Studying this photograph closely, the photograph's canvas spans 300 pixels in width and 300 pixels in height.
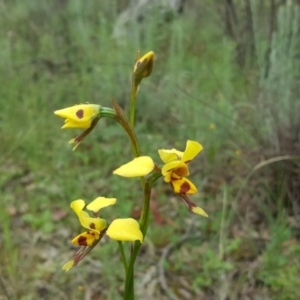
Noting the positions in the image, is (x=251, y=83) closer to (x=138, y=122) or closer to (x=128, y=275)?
(x=138, y=122)

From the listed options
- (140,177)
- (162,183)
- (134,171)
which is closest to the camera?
(134,171)

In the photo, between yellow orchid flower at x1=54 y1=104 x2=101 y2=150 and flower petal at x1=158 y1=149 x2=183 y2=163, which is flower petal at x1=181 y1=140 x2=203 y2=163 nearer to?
Result: flower petal at x1=158 y1=149 x2=183 y2=163

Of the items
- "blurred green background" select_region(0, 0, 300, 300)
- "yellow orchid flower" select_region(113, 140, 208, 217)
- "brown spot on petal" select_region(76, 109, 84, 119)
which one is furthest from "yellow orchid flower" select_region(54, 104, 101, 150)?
"blurred green background" select_region(0, 0, 300, 300)

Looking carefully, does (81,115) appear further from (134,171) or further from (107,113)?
(134,171)

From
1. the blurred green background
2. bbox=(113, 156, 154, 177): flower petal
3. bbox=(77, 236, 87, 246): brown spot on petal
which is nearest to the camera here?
bbox=(113, 156, 154, 177): flower petal

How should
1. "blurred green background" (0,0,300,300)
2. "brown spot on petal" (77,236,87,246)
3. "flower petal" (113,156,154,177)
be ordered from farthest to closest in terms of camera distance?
"blurred green background" (0,0,300,300), "brown spot on petal" (77,236,87,246), "flower petal" (113,156,154,177)

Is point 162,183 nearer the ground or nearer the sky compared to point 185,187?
nearer the ground

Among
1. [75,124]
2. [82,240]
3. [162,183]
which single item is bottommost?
[162,183]

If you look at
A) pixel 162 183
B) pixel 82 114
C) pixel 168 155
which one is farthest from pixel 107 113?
pixel 162 183
